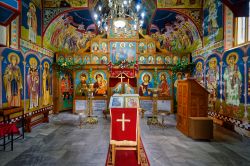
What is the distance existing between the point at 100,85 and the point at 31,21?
5270 mm

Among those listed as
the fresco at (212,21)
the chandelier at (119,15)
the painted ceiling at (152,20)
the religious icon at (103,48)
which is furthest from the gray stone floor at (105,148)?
the religious icon at (103,48)

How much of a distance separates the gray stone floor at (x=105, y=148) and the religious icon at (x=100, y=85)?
402cm

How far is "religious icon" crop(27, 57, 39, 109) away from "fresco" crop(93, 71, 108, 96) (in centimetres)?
350

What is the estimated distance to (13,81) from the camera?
6.20 meters

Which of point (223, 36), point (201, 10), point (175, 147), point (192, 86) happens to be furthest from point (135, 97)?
point (201, 10)

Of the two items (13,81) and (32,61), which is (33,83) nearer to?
(32,61)

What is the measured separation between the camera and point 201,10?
28.0 ft

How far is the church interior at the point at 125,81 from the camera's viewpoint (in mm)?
3998

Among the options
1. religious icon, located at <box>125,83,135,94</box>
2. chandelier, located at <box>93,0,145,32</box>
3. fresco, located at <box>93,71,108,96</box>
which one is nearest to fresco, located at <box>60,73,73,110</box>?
fresco, located at <box>93,71,108,96</box>

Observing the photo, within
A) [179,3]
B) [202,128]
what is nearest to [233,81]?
[202,128]

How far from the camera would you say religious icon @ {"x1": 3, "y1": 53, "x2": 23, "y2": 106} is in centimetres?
583

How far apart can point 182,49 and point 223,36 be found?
4.19 metres

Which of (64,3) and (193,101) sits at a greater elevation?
(64,3)

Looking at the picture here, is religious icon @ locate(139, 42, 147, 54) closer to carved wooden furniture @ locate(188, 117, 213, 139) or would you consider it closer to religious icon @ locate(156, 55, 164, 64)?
religious icon @ locate(156, 55, 164, 64)
